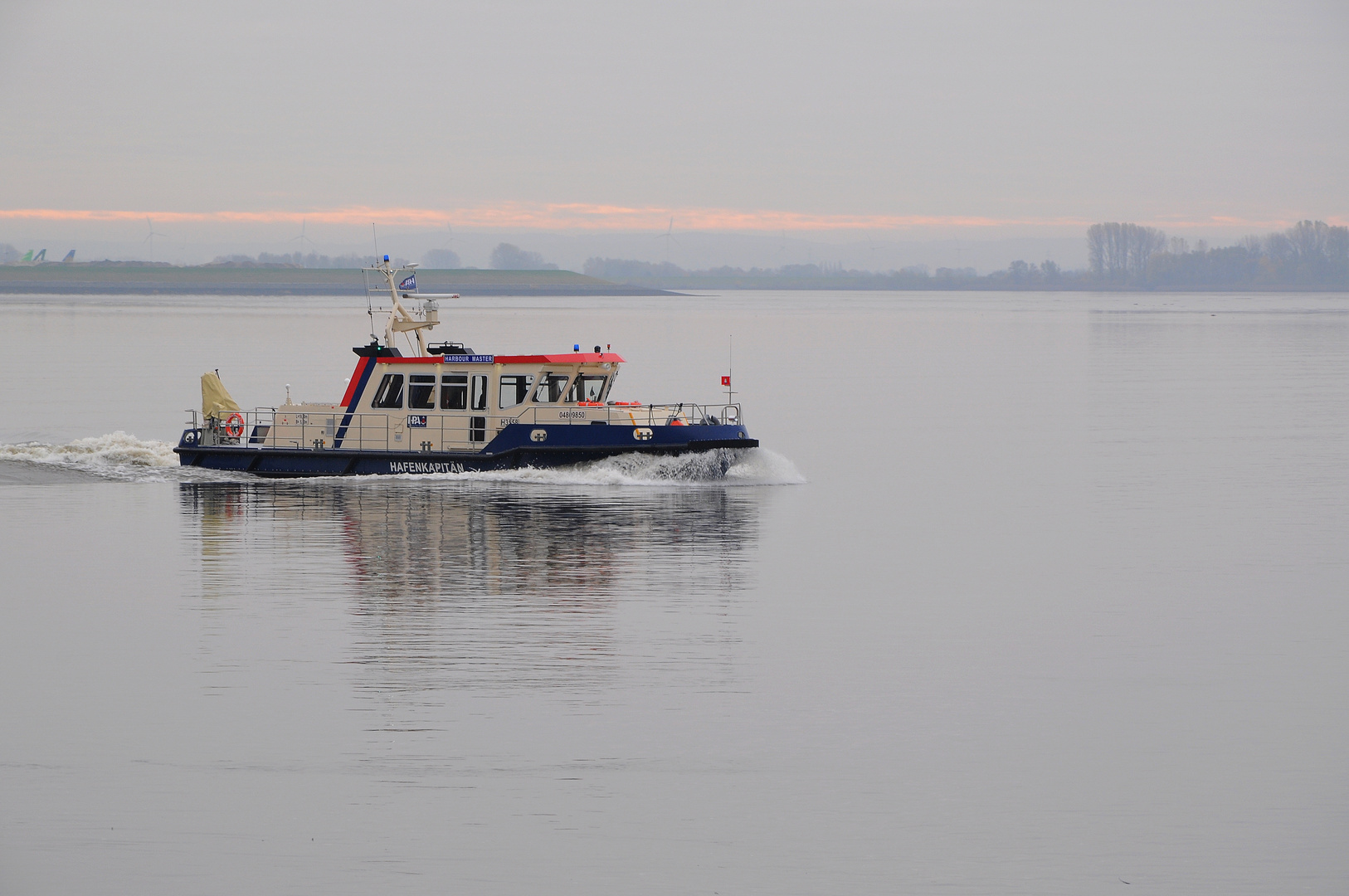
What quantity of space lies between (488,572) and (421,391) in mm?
11593

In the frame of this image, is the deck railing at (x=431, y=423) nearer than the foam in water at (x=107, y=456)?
Yes

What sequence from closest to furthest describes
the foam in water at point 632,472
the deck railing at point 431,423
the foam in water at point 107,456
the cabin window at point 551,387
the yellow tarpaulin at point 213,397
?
1. the foam in water at point 632,472
2. the deck railing at point 431,423
3. the cabin window at point 551,387
4. the yellow tarpaulin at point 213,397
5. the foam in water at point 107,456

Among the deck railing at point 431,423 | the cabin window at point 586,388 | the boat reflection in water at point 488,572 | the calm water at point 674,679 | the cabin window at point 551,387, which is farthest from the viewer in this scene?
the cabin window at point 586,388

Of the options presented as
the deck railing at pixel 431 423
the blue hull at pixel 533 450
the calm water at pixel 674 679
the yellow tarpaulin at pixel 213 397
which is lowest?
the calm water at pixel 674 679

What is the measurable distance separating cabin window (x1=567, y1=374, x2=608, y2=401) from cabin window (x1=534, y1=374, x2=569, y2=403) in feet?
0.72

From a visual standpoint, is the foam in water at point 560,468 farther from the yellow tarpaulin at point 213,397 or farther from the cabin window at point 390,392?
the cabin window at point 390,392

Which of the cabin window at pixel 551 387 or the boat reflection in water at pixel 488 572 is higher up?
the cabin window at pixel 551 387

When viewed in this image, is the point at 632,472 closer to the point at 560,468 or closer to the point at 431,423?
the point at 560,468

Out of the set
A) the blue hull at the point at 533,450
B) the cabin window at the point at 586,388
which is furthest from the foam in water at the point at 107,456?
the cabin window at the point at 586,388

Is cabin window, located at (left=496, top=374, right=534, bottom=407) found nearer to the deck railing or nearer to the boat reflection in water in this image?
the deck railing

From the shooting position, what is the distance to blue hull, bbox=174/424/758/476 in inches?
1346

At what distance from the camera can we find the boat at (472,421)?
3434 centimetres

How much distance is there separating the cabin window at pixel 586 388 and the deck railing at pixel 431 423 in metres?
0.30

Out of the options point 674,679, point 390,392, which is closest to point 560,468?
point 390,392
